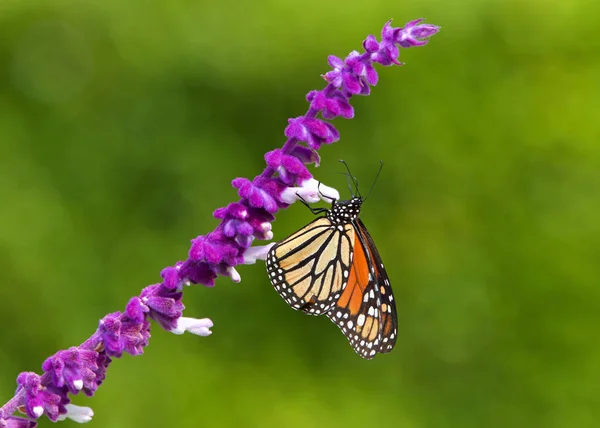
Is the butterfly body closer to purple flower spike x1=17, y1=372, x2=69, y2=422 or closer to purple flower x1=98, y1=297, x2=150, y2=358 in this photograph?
purple flower x1=98, y1=297, x2=150, y2=358

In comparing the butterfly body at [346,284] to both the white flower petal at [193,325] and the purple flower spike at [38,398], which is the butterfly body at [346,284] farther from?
the purple flower spike at [38,398]

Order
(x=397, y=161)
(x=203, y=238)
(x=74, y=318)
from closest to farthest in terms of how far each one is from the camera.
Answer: (x=203, y=238) → (x=74, y=318) → (x=397, y=161)

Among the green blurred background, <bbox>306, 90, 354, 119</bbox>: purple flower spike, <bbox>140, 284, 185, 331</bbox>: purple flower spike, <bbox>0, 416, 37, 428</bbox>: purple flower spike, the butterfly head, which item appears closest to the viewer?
<bbox>0, 416, 37, 428</bbox>: purple flower spike

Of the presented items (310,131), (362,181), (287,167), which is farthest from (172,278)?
(362,181)

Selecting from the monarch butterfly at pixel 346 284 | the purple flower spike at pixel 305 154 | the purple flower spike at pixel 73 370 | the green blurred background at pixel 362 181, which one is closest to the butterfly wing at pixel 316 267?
the monarch butterfly at pixel 346 284

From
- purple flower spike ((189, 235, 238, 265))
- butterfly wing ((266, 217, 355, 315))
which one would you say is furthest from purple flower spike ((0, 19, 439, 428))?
butterfly wing ((266, 217, 355, 315))

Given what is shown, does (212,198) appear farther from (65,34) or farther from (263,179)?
(263,179)

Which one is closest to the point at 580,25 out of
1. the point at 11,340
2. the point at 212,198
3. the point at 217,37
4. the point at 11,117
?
the point at 217,37
